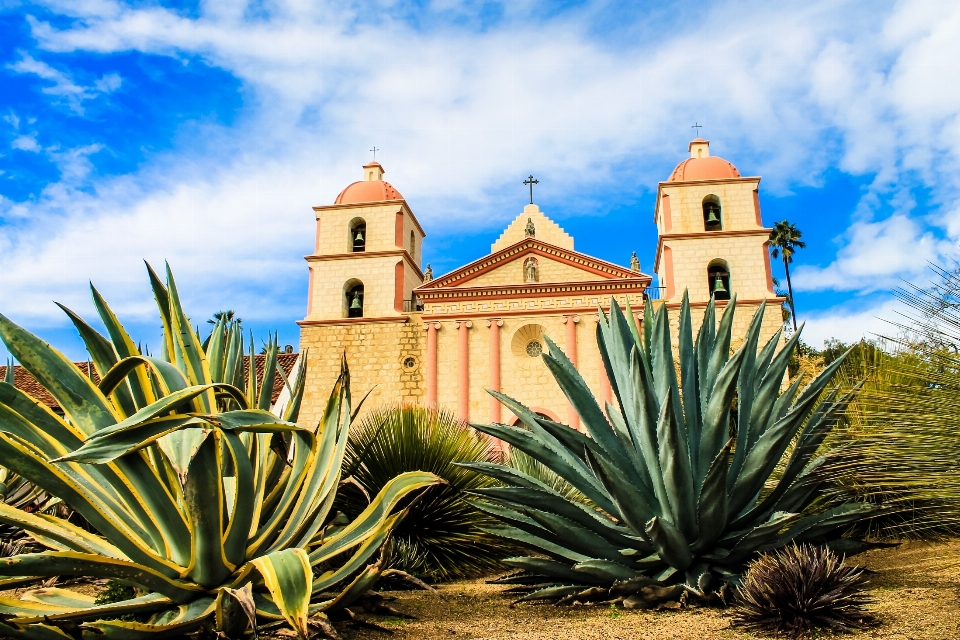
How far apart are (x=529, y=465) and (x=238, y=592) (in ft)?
15.2

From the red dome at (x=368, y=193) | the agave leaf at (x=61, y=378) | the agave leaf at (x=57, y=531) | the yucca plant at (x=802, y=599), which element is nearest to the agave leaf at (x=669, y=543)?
the yucca plant at (x=802, y=599)

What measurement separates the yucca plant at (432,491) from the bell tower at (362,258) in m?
13.7

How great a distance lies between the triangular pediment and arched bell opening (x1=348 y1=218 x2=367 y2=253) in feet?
8.53

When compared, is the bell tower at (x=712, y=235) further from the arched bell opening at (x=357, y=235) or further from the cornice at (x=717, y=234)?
the arched bell opening at (x=357, y=235)

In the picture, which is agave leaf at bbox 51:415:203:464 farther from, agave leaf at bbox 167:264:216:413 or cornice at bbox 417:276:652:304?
cornice at bbox 417:276:652:304

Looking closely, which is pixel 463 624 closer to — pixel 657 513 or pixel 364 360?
pixel 657 513

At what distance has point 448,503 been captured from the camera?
6441 mm

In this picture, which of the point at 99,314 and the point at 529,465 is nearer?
the point at 99,314

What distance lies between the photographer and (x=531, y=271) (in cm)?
2059

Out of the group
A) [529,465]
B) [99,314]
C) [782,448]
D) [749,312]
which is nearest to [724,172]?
[749,312]

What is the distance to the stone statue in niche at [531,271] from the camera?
2056 cm

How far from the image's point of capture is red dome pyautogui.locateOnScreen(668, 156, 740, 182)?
20.5m

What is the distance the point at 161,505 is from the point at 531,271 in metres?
17.7

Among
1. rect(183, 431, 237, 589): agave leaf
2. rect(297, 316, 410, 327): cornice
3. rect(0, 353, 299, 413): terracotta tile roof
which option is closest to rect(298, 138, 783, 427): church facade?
rect(297, 316, 410, 327): cornice
